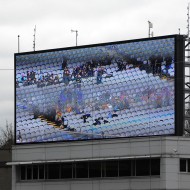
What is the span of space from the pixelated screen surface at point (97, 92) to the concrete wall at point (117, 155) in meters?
0.61

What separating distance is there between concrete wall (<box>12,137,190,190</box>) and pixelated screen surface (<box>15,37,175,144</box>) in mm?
606

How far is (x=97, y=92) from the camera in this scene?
63.1 m

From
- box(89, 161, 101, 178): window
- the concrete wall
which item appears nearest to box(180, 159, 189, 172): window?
the concrete wall

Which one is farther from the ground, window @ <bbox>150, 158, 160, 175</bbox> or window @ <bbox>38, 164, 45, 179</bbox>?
window @ <bbox>150, 158, 160, 175</bbox>

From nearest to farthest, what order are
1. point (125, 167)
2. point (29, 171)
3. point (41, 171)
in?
1. point (125, 167)
2. point (41, 171)
3. point (29, 171)

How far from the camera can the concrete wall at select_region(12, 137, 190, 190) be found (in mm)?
59312

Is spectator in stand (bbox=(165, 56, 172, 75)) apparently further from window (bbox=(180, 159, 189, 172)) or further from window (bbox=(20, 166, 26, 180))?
window (bbox=(20, 166, 26, 180))

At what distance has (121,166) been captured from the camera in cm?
6209

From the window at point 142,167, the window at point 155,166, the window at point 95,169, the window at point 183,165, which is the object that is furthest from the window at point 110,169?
the window at point 183,165

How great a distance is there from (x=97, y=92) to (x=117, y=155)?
15.8 feet

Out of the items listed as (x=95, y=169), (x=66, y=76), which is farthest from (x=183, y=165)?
(x=66, y=76)

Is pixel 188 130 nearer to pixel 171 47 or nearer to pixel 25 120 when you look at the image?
pixel 171 47

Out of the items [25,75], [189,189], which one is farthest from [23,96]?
[189,189]

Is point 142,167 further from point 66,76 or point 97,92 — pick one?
point 66,76
